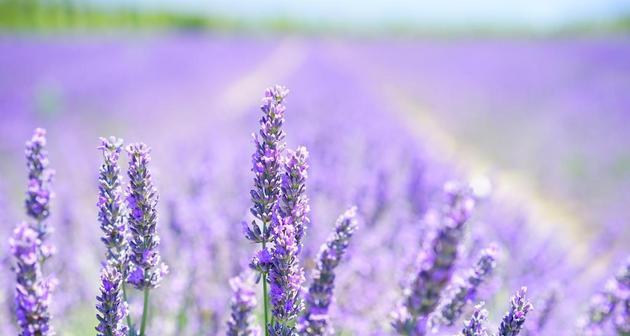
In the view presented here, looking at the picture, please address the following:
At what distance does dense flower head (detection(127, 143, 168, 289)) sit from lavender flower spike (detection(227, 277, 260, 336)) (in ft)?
0.91

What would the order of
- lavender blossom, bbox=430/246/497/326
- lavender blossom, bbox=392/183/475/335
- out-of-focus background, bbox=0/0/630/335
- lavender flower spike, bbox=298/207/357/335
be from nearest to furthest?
lavender blossom, bbox=392/183/475/335, lavender flower spike, bbox=298/207/357/335, lavender blossom, bbox=430/246/497/326, out-of-focus background, bbox=0/0/630/335

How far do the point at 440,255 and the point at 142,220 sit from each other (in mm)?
729

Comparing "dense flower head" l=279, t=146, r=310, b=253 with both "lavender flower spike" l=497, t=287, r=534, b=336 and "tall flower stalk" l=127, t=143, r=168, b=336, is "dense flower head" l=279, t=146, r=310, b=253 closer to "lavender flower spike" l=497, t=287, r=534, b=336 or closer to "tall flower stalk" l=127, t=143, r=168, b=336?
"tall flower stalk" l=127, t=143, r=168, b=336

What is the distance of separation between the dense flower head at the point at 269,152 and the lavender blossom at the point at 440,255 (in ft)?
1.40

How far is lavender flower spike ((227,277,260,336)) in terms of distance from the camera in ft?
3.96

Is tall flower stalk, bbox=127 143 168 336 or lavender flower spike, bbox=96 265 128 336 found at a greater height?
tall flower stalk, bbox=127 143 168 336

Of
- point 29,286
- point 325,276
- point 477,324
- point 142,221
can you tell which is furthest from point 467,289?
point 29,286

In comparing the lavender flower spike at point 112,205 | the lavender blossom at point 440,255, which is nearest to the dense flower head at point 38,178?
the lavender flower spike at point 112,205

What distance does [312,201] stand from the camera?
4316 millimetres

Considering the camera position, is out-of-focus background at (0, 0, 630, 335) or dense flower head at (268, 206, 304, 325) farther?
out-of-focus background at (0, 0, 630, 335)

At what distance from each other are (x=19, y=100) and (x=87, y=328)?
9917 millimetres

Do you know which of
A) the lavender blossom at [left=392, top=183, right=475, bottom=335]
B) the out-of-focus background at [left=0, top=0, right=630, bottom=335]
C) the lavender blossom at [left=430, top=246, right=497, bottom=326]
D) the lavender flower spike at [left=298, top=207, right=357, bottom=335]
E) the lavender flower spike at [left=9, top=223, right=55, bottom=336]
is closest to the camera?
the lavender blossom at [left=392, top=183, right=475, bottom=335]

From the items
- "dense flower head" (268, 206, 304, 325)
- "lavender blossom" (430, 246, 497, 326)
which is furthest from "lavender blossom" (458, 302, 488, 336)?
"dense flower head" (268, 206, 304, 325)

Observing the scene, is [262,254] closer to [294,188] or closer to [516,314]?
[294,188]
